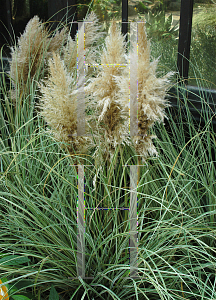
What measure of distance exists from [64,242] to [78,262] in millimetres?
127

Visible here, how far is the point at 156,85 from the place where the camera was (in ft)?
3.01

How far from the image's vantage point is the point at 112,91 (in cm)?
99

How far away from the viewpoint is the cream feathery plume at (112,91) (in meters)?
0.96

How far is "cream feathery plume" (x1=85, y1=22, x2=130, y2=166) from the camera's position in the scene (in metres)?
0.96

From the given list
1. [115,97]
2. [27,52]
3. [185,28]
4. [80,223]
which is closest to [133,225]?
[80,223]

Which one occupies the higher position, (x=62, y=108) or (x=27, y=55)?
(x=27, y=55)

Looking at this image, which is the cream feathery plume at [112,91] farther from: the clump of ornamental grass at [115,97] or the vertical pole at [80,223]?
the vertical pole at [80,223]

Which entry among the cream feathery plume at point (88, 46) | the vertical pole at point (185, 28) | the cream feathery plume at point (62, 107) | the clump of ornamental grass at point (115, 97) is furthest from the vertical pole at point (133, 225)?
the vertical pole at point (185, 28)

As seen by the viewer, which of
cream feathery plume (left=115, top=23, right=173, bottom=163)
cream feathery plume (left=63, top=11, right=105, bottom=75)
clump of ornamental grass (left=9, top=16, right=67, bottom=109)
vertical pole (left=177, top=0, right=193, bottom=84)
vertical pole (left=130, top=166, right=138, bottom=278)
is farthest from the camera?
vertical pole (left=177, top=0, right=193, bottom=84)

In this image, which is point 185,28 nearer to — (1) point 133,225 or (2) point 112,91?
(2) point 112,91

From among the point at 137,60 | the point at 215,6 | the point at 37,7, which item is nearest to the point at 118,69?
the point at 137,60

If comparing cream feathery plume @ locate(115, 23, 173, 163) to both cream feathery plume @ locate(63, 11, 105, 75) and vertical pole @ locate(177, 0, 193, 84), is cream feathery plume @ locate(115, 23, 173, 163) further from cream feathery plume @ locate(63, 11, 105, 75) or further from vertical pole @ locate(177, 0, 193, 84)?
vertical pole @ locate(177, 0, 193, 84)

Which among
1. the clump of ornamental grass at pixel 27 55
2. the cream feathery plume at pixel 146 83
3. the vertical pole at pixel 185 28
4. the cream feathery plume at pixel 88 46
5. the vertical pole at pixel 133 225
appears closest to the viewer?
the cream feathery plume at pixel 146 83

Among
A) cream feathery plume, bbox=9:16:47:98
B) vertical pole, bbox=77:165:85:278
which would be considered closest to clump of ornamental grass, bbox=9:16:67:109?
cream feathery plume, bbox=9:16:47:98
